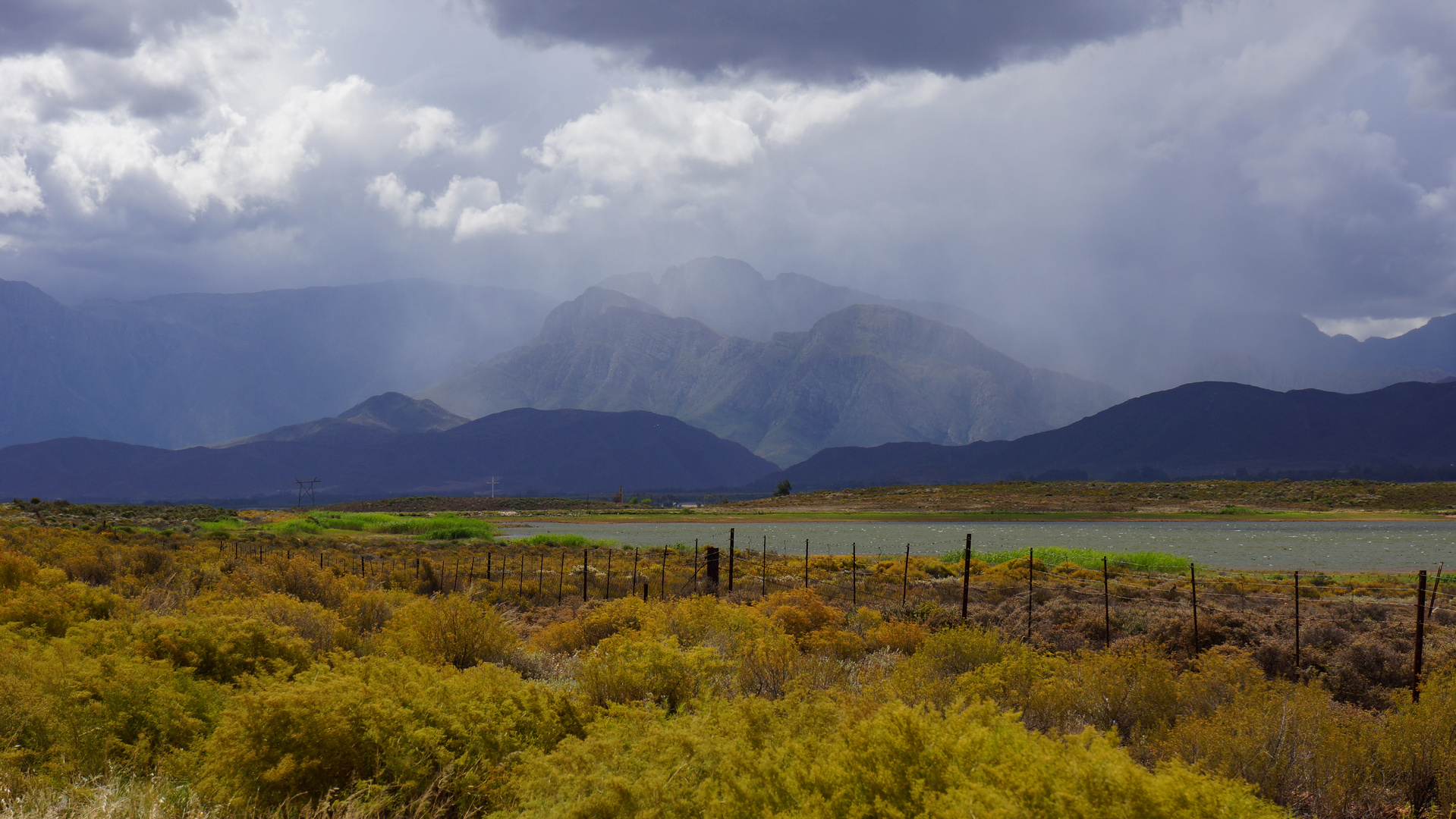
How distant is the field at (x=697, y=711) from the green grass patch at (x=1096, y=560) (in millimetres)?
18208

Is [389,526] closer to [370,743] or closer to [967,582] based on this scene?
[967,582]

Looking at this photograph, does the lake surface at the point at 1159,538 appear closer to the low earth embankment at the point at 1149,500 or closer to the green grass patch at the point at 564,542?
the green grass patch at the point at 564,542

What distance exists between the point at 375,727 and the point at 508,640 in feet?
17.3

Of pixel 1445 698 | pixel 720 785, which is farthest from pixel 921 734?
pixel 1445 698

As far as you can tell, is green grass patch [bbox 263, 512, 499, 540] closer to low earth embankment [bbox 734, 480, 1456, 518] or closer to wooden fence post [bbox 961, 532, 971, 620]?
low earth embankment [bbox 734, 480, 1456, 518]

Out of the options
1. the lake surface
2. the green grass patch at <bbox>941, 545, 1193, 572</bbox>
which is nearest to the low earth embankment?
the lake surface

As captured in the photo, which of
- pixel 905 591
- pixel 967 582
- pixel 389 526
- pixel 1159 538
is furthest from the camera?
pixel 389 526

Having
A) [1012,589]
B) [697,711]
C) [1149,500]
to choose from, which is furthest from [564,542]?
[1149,500]

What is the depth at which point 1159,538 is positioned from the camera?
179ft

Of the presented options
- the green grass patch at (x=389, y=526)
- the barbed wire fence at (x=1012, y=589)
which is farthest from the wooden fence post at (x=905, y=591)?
the green grass patch at (x=389, y=526)

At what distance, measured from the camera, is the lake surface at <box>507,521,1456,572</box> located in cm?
4038

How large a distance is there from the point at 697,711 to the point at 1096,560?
1328 inches

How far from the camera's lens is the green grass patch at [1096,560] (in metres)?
34.3

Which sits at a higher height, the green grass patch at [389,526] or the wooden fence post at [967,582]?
the wooden fence post at [967,582]
